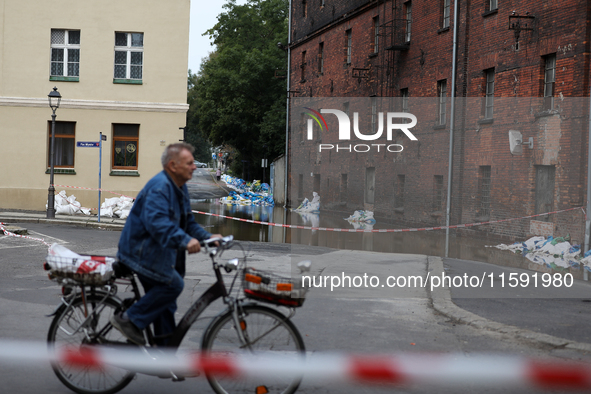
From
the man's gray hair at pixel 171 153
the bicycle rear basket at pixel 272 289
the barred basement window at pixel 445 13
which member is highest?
the barred basement window at pixel 445 13

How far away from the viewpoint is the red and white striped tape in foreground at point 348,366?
4.29 m

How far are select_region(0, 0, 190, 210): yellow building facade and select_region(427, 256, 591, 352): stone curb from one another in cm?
1767

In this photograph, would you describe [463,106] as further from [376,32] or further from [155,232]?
[155,232]

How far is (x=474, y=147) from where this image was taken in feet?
71.2

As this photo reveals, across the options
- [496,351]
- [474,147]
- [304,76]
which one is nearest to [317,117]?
[304,76]

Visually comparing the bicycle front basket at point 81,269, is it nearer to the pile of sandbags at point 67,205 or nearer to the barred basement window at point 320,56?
the pile of sandbags at point 67,205

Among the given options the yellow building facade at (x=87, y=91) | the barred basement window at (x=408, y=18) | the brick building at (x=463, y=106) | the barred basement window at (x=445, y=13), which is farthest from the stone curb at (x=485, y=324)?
the barred basement window at (x=408, y=18)

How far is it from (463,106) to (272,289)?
1953 centimetres

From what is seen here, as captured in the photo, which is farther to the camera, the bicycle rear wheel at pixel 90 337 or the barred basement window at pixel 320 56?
the barred basement window at pixel 320 56

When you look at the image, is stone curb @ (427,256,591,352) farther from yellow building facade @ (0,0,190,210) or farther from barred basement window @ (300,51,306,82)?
barred basement window @ (300,51,306,82)

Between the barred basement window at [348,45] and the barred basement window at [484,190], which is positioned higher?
the barred basement window at [348,45]

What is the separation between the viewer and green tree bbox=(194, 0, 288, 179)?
48.0 metres

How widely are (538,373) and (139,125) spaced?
21.4 meters

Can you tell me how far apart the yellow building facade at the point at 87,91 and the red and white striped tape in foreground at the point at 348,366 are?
Answer: 19.4 meters
